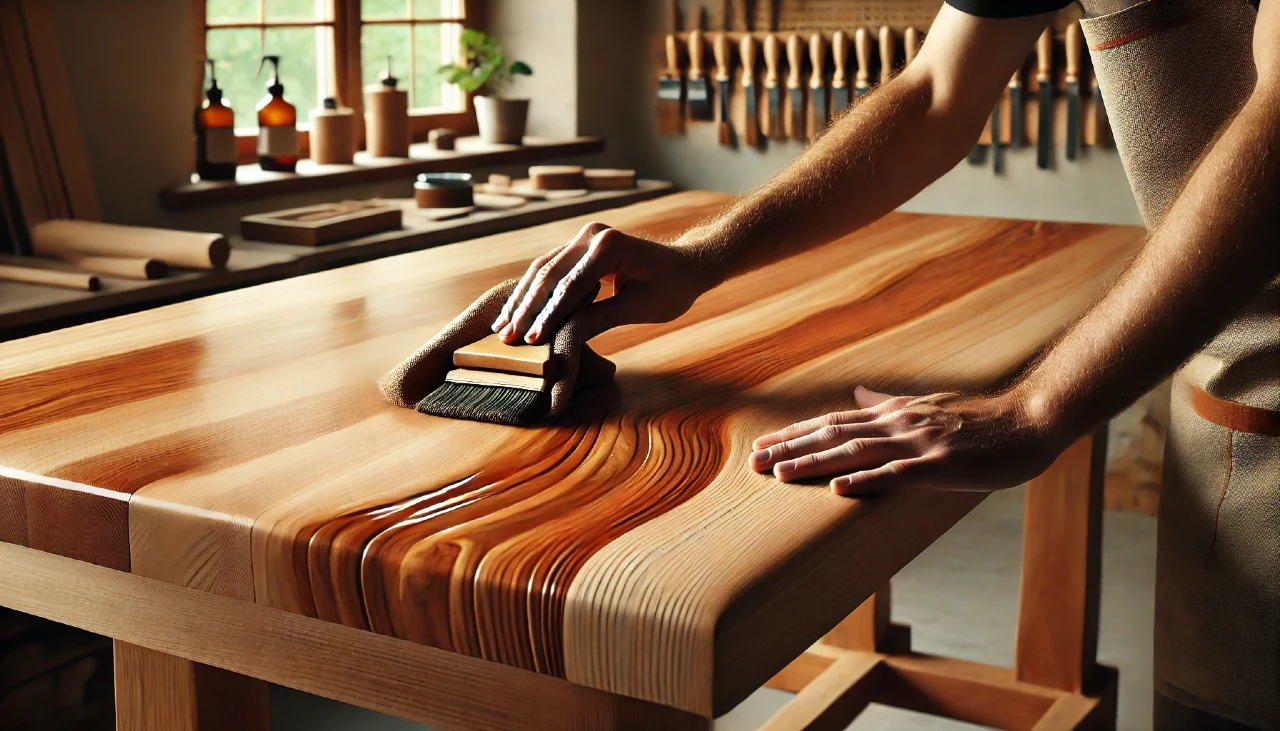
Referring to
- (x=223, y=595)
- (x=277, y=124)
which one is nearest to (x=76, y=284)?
(x=277, y=124)

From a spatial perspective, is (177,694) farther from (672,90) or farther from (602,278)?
(672,90)

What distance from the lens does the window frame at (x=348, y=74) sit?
3.11 meters

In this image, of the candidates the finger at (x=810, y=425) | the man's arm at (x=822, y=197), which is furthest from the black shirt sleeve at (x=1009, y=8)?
the finger at (x=810, y=425)

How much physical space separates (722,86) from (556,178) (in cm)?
86

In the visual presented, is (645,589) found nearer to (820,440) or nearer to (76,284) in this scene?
(820,440)

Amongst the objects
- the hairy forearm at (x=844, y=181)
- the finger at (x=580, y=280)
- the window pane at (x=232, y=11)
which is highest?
the window pane at (x=232, y=11)

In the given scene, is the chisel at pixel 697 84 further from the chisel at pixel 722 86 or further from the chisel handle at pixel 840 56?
the chisel handle at pixel 840 56

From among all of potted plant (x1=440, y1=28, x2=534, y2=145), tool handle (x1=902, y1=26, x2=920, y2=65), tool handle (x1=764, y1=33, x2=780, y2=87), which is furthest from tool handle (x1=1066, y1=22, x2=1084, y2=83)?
potted plant (x1=440, y1=28, x2=534, y2=145)

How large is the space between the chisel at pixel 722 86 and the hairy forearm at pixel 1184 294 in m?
3.01

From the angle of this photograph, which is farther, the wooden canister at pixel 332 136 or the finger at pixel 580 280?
the wooden canister at pixel 332 136

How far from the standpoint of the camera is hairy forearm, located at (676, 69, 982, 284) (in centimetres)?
A: 132

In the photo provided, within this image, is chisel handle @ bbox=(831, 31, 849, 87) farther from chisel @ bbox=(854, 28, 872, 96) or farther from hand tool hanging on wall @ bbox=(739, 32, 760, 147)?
hand tool hanging on wall @ bbox=(739, 32, 760, 147)

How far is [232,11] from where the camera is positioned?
3.22 metres

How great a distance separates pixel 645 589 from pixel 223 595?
30cm
